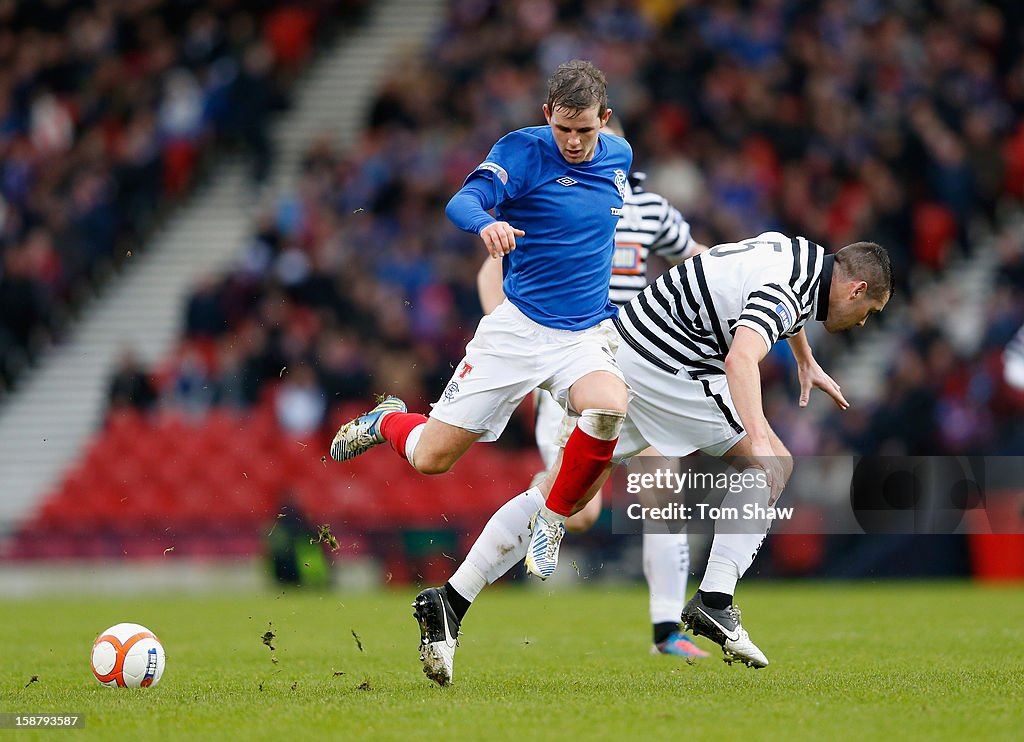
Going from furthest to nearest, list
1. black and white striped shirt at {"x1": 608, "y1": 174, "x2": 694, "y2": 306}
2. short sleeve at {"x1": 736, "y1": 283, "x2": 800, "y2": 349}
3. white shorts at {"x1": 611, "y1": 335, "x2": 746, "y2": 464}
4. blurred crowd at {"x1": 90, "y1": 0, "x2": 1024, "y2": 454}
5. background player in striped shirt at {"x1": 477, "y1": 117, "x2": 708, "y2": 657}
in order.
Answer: blurred crowd at {"x1": 90, "y1": 0, "x2": 1024, "y2": 454}, black and white striped shirt at {"x1": 608, "y1": 174, "x2": 694, "y2": 306}, background player in striped shirt at {"x1": 477, "y1": 117, "x2": 708, "y2": 657}, white shorts at {"x1": 611, "y1": 335, "x2": 746, "y2": 464}, short sleeve at {"x1": 736, "y1": 283, "x2": 800, "y2": 349}

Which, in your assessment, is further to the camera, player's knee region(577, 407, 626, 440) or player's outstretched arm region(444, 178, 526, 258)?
player's knee region(577, 407, 626, 440)

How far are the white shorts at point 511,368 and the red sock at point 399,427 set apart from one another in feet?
0.92

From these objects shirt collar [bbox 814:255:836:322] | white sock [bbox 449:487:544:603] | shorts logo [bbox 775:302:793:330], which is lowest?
white sock [bbox 449:487:544:603]

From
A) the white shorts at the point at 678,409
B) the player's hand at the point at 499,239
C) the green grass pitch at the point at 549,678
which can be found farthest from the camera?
the white shorts at the point at 678,409

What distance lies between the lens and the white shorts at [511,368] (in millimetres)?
7434

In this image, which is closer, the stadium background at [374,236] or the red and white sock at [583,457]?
the red and white sock at [583,457]

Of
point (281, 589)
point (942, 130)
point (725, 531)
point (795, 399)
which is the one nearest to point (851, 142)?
point (942, 130)

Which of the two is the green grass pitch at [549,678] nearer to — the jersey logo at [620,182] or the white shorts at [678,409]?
the white shorts at [678,409]

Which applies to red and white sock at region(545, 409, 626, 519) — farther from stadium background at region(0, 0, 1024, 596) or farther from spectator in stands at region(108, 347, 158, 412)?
spectator in stands at region(108, 347, 158, 412)

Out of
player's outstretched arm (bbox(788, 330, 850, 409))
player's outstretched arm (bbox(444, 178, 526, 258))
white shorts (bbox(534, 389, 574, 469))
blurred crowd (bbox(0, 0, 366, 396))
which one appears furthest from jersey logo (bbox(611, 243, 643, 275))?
blurred crowd (bbox(0, 0, 366, 396))

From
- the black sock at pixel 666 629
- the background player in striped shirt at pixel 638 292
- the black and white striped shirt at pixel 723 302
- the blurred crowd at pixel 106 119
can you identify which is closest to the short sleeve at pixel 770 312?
the black and white striped shirt at pixel 723 302

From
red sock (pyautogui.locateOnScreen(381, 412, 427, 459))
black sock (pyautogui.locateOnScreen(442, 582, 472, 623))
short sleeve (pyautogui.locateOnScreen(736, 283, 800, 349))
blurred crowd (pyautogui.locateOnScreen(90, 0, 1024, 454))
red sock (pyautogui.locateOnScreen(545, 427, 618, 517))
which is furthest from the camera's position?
blurred crowd (pyautogui.locateOnScreen(90, 0, 1024, 454))

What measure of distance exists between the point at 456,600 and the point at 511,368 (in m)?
1.16

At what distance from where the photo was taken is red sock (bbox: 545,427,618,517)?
7.16m
